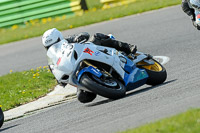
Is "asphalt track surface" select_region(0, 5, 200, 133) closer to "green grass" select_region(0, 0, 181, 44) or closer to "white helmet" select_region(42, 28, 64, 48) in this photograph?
"white helmet" select_region(42, 28, 64, 48)

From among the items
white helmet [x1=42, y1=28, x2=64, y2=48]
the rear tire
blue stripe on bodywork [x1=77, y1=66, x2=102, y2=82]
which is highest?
white helmet [x1=42, y1=28, x2=64, y2=48]

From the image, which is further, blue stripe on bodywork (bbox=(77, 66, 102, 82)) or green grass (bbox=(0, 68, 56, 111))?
green grass (bbox=(0, 68, 56, 111))

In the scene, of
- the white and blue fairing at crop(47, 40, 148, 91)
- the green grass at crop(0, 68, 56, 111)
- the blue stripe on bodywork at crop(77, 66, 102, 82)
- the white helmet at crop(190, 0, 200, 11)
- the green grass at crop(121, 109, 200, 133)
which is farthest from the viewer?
the green grass at crop(0, 68, 56, 111)

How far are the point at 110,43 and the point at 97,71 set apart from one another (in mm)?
980

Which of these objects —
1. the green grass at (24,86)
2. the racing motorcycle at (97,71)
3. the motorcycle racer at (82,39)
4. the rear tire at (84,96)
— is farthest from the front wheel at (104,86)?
the green grass at (24,86)

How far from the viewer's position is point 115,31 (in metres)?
15.4

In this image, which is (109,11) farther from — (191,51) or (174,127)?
(174,127)

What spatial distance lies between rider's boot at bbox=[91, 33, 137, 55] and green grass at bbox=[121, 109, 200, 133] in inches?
127

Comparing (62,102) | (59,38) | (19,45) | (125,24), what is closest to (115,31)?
(125,24)

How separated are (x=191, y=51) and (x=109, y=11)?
7885 millimetres

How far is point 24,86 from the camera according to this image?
38.1ft

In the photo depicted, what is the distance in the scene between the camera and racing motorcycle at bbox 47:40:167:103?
797 cm

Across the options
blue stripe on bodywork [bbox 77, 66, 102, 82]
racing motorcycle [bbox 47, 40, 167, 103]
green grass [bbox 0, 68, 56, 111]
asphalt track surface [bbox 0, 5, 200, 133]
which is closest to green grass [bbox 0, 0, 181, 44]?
asphalt track surface [bbox 0, 5, 200, 133]

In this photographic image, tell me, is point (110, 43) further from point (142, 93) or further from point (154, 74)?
point (142, 93)
